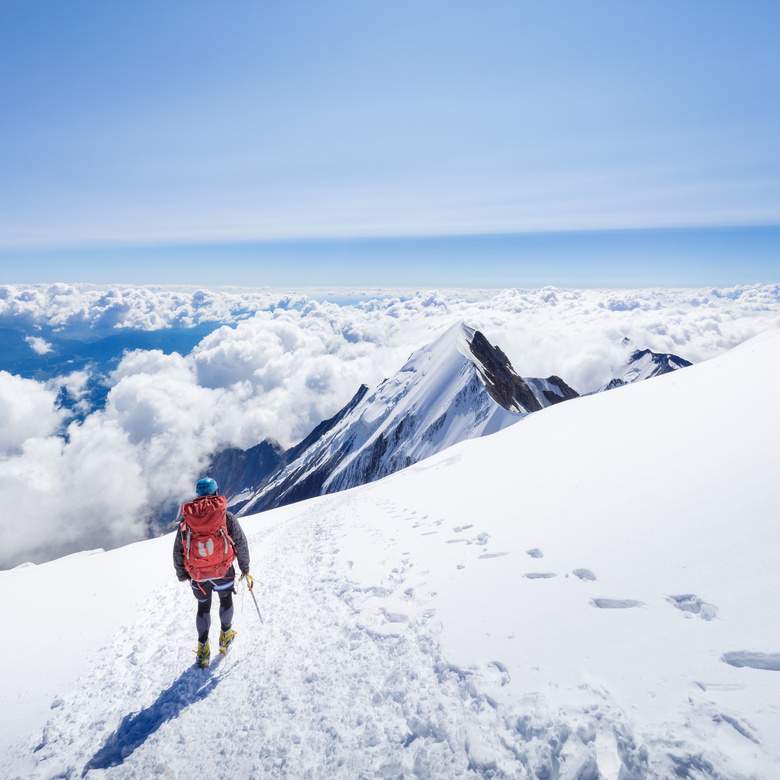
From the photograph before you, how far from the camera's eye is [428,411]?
93.9 m

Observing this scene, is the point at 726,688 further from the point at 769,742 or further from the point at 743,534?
the point at 743,534

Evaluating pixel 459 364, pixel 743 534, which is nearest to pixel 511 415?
pixel 459 364

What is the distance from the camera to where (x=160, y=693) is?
6.03 metres

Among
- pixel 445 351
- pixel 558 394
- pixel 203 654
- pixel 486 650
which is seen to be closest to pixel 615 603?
pixel 486 650

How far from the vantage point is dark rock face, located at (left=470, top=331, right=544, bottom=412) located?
3548 inches

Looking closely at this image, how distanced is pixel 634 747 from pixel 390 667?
3.18 metres

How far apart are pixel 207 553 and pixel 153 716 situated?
2287 mm

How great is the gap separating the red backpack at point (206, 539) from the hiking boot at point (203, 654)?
1175 millimetres

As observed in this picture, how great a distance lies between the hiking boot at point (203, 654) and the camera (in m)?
6.55

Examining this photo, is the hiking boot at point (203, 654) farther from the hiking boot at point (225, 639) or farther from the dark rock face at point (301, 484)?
the dark rock face at point (301, 484)

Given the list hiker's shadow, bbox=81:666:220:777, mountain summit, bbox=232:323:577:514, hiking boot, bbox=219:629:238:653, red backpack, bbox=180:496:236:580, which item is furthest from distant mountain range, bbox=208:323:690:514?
hiker's shadow, bbox=81:666:220:777

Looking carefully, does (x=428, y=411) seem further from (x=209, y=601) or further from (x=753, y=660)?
(x=753, y=660)

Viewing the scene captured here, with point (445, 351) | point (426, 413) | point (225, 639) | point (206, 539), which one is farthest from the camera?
point (445, 351)

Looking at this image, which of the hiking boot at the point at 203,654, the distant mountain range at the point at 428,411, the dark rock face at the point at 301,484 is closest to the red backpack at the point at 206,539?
the hiking boot at the point at 203,654
